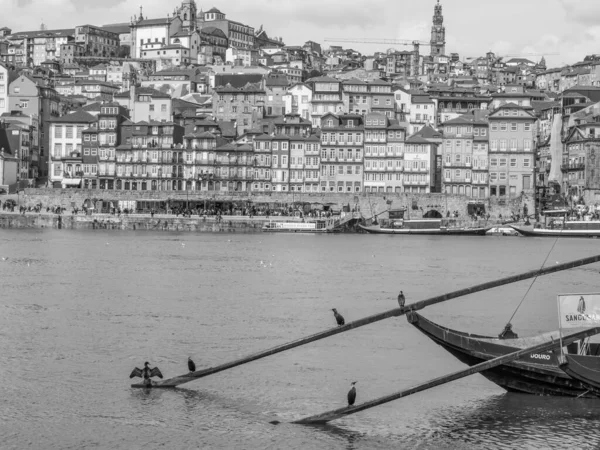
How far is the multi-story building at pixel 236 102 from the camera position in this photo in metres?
124

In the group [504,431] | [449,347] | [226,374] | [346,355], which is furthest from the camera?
[346,355]

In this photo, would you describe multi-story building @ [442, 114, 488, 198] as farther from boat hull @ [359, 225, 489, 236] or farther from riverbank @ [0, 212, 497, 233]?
boat hull @ [359, 225, 489, 236]

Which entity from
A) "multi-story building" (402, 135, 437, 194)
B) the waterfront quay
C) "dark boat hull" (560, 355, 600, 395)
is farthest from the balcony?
"dark boat hull" (560, 355, 600, 395)

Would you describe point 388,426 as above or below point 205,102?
below

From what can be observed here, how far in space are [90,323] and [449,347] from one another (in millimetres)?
15333

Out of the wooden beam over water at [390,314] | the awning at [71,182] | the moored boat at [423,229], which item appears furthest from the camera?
the awning at [71,182]

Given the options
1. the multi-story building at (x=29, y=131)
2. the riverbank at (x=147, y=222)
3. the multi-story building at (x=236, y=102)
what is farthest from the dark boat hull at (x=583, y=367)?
the multi-story building at (x=29, y=131)

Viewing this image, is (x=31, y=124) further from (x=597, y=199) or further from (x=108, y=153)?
(x=597, y=199)

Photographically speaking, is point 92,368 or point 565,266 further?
point 92,368

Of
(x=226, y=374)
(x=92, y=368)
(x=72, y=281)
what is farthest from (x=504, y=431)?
(x=72, y=281)

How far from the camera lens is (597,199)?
113 metres

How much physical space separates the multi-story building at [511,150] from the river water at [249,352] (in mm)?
45981

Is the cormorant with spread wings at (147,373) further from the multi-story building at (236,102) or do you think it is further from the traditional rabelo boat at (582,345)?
the multi-story building at (236,102)

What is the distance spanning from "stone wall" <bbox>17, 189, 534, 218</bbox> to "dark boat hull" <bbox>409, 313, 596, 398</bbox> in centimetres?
7833
